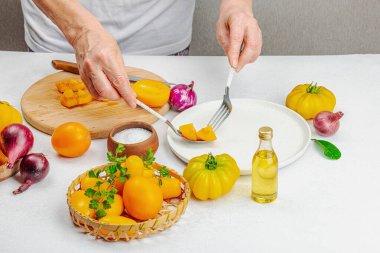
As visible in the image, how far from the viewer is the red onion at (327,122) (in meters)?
1.56

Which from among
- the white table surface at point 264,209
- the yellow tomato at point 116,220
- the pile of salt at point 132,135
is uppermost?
the pile of salt at point 132,135

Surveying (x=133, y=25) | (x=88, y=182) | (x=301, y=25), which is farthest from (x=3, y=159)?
(x=301, y=25)

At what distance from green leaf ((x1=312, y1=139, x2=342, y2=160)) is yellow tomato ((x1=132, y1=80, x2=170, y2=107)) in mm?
420

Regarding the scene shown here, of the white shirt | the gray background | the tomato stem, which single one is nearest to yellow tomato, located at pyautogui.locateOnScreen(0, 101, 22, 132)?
the tomato stem

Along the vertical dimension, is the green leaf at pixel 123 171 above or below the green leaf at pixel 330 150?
above

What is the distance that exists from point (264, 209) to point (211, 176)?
0.13 metres

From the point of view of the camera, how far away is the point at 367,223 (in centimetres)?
126

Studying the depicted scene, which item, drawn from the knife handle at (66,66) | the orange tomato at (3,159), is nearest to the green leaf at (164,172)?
the orange tomato at (3,159)

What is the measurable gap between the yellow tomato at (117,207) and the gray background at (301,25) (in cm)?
163

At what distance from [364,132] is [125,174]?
67 cm

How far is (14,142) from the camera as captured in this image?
55.7 inches

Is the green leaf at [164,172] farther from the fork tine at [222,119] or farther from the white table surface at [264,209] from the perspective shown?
the fork tine at [222,119]

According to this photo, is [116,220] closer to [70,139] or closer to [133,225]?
[133,225]

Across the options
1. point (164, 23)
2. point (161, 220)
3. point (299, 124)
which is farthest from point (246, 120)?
point (164, 23)
